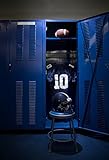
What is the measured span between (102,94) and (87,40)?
826 mm

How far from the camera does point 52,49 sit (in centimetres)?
415

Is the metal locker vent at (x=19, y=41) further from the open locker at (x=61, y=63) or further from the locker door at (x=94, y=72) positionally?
the locker door at (x=94, y=72)

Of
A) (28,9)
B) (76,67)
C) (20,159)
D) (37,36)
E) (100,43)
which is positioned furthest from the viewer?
(28,9)

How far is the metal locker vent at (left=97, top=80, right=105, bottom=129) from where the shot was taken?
3383 mm

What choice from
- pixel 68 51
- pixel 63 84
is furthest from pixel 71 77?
pixel 68 51

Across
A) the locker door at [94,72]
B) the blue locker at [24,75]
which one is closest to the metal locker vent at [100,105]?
the locker door at [94,72]

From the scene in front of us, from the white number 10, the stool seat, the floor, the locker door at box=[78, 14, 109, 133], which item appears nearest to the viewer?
the floor

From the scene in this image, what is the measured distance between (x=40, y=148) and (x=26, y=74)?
1.13 meters

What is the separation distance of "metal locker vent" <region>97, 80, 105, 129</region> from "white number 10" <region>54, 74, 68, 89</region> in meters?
→ 0.63

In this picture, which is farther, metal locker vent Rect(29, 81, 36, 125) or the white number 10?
the white number 10

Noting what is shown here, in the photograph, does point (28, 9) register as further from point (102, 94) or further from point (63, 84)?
point (102, 94)

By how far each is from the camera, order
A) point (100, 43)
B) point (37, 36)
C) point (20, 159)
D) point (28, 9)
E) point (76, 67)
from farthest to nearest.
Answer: point (28, 9) → point (76, 67) → point (37, 36) → point (100, 43) → point (20, 159)

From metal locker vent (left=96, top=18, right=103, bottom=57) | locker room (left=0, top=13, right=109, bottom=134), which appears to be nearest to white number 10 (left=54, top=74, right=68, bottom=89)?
locker room (left=0, top=13, right=109, bottom=134)

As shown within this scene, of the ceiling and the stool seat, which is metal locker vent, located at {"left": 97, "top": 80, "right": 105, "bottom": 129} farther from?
the ceiling
